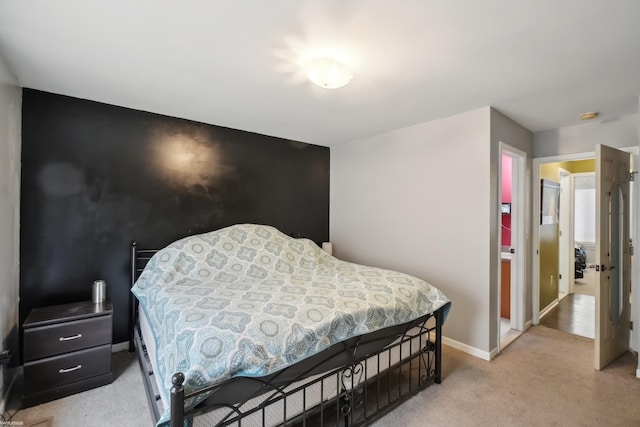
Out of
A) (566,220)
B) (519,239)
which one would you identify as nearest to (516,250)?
(519,239)

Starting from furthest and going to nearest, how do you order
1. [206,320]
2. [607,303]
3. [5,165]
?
[607,303], [5,165], [206,320]

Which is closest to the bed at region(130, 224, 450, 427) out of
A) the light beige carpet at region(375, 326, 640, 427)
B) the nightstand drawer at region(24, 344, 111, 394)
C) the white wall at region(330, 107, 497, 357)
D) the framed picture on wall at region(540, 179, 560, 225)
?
the light beige carpet at region(375, 326, 640, 427)

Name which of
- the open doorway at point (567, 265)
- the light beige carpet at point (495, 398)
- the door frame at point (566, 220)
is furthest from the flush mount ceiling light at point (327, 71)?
the door frame at point (566, 220)

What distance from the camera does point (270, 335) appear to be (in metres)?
1.50

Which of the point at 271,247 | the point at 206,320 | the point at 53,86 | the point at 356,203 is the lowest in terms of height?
the point at 206,320

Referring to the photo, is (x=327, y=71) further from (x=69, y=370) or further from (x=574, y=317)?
(x=574, y=317)

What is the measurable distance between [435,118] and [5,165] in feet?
12.4

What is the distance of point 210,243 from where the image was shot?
2.93 meters

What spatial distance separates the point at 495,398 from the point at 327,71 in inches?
106

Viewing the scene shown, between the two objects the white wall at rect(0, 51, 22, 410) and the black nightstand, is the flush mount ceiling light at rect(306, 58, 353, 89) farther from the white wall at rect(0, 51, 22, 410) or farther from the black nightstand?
the black nightstand

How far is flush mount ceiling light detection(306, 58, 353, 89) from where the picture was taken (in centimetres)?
193

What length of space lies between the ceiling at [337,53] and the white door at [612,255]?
1.93ft

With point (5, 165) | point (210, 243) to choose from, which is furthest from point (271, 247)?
point (5, 165)

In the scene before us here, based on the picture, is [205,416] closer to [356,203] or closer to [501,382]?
[501,382]
